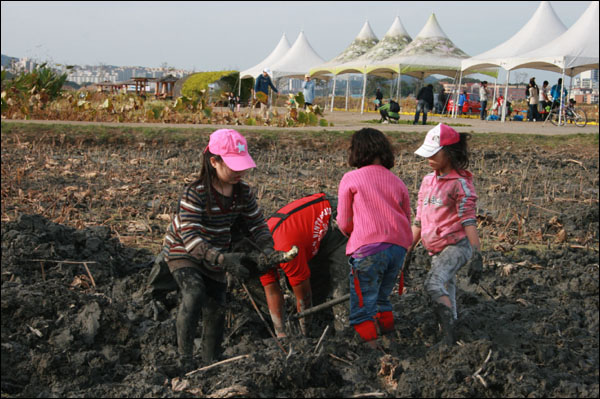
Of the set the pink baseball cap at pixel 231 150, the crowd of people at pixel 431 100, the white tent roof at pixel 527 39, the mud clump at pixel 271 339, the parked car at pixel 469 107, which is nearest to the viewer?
the mud clump at pixel 271 339

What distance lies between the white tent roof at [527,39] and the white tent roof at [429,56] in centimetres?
155

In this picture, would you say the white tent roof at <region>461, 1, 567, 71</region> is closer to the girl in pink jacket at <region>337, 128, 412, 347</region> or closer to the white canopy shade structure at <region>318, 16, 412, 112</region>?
the white canopy shade structure at <region>318, 16, 412, 112</region>

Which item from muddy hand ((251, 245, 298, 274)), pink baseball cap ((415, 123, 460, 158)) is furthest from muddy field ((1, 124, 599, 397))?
pink baseball cap ((415, 123, 460, 158))

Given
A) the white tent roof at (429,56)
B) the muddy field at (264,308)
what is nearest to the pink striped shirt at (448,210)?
the muddy field at (264,308)

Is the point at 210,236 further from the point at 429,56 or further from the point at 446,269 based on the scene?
the point at 429,56

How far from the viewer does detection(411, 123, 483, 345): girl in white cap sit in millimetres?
3650

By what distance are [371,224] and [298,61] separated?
2925cm

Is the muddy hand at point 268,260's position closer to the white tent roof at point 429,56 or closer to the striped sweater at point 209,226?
the striped sweater at point 209,226

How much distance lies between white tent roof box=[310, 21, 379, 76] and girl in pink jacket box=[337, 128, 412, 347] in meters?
25.4

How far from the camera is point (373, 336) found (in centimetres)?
349

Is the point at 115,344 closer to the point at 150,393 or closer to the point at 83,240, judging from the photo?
the point at 150,393

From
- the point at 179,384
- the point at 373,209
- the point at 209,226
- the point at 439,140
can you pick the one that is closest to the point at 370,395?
the point at 179,384

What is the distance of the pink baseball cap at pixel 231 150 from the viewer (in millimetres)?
3160

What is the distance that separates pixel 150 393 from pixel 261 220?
115 centimetres
